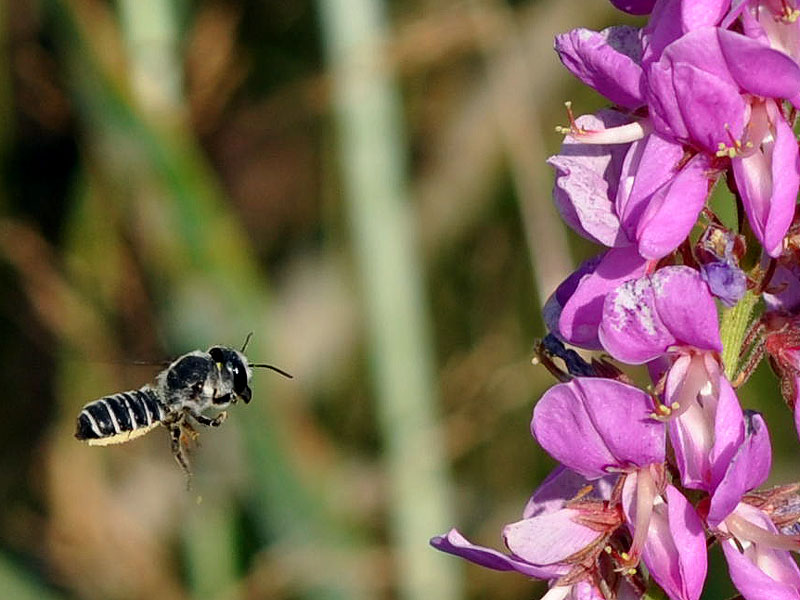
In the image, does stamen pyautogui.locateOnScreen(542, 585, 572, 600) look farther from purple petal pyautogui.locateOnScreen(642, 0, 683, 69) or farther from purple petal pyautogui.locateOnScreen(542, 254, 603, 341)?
purple petal pyautogui.locateOnScreen(642, 0, 683, 69)

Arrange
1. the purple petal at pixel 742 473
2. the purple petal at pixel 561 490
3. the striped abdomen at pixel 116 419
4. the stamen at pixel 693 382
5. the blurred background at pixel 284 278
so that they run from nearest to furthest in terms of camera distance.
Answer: the purple petal at pixel 742 473, the stamen at pixel 693 382, the purple petal at pixel 561 490, the striped abdomen at pixel 116 419, the blurred background at pixel 284 278

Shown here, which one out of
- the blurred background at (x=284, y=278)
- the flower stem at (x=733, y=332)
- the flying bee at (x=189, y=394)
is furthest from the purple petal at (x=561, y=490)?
the blurred background at (x=284, y=278)

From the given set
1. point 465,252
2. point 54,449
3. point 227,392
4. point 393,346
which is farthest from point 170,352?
point 465,252

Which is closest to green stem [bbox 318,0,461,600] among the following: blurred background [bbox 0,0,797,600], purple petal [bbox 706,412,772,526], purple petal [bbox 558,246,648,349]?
blurred background [bbox 0,0,797,600]

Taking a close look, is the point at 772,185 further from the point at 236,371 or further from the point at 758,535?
the point at 236,371

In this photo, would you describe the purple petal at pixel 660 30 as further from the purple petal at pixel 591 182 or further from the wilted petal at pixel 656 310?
the wilted petal at pixel 656 310

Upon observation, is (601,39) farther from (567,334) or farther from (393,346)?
(393,346)

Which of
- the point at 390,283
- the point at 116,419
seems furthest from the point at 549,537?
the point at 390,283
